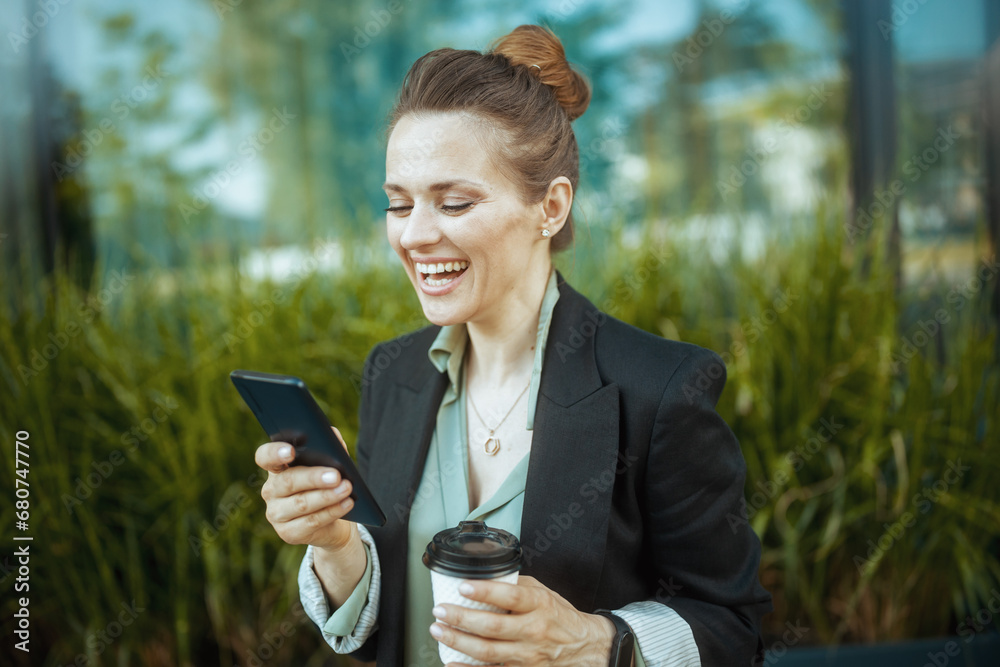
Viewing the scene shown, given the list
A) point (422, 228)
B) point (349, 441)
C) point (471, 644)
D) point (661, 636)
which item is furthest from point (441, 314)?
point (349, 441)

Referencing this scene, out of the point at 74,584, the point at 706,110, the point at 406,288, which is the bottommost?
the point at 74,584

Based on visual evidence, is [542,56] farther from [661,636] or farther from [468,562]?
[661,636]

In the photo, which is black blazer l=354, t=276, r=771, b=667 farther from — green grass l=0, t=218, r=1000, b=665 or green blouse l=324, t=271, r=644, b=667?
green grass l=0, t=218, r=1000, b=665

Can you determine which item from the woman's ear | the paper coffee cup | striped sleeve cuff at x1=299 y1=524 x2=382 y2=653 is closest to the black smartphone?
the paper coffee cup

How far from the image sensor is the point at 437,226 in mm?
1340

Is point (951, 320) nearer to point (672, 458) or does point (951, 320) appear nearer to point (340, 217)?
point (672, 458)

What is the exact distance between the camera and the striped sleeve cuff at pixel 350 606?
4.55 feet

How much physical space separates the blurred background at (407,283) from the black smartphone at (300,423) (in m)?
1.03

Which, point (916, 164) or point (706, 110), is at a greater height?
point (706, 110)

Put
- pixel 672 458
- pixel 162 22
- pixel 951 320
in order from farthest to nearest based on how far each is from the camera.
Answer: pixel 162 22 < pixel 951 320 < pixel 672 458

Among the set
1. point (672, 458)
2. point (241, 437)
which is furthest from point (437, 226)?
point (241, 437)

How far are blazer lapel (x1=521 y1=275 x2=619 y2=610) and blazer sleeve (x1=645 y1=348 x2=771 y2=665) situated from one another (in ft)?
0.34

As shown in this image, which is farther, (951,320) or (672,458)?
(951,320)

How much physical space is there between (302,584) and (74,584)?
65.5 inches
